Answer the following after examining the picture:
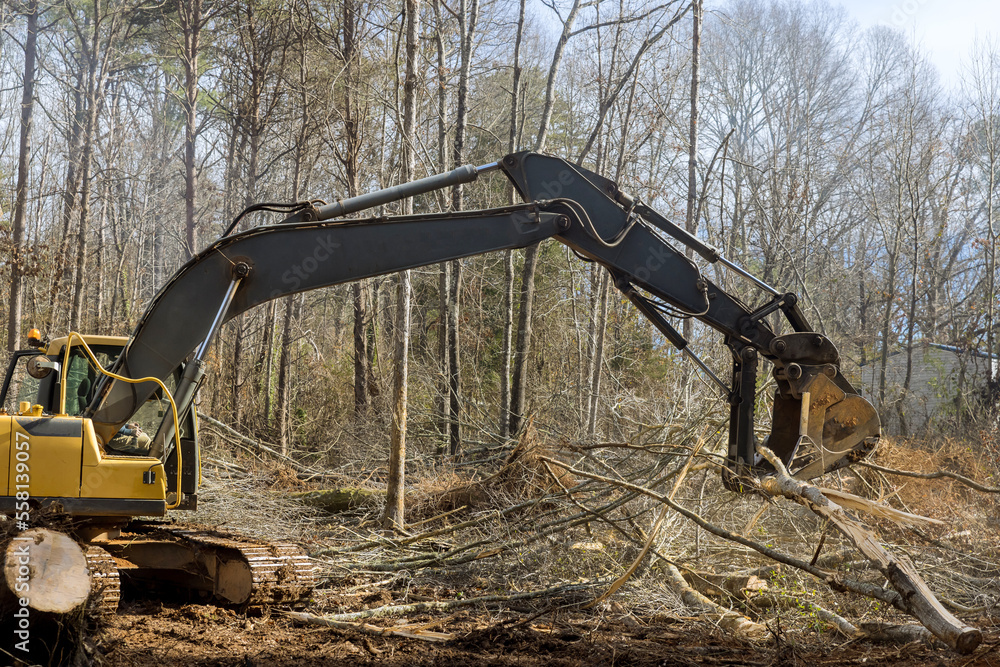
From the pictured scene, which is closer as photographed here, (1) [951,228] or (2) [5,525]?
(2) [5,525]

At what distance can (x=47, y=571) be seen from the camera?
4.51 metres

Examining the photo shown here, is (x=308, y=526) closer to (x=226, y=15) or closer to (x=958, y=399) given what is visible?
(x=226, y=15)

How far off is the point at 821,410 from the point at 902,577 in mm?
1706

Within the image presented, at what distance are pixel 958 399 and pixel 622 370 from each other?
7.78m

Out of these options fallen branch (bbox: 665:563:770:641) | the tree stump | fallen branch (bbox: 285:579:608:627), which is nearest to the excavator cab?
the tree stump

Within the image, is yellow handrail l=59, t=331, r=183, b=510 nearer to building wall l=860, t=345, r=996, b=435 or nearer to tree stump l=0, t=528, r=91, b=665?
tree stump l=0, t=528, r=91, b=665

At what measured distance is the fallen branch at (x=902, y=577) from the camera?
372cm

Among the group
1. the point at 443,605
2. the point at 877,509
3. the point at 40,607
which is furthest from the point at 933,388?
the point at 40,607

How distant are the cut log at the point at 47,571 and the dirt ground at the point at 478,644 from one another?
0.42m

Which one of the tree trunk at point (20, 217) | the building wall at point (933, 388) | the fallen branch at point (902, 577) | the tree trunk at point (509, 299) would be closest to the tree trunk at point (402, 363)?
the tree trunk at point (509, 299)

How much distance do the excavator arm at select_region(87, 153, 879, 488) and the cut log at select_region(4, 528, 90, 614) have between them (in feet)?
2.65

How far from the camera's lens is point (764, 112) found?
90.9 ft

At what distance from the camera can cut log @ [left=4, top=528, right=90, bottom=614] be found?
14.1 ft

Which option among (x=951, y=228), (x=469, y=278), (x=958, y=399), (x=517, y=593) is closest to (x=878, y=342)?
(x=951, y=228)
